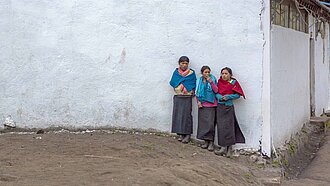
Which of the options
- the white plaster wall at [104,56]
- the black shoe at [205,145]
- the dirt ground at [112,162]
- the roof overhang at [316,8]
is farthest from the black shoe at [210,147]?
the roof overhang at [316,8]

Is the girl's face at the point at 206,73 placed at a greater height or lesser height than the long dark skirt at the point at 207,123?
greater

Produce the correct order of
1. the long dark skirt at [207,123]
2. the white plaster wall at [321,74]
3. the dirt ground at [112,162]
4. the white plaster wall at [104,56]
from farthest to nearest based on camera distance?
the white plaster wall at [321,74] < the white plaster wall at [104,56] < the long dark skirt at [207,123] < the dirt ground at [112,162]

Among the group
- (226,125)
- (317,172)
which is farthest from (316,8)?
(226,125)

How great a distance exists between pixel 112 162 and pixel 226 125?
202 cm

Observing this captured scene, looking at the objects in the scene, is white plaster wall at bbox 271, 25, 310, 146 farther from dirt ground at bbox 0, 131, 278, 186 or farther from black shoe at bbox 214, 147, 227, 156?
dirt ground at bbox 0, 131, 278, 186

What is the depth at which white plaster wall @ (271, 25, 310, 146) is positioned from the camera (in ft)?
27.4

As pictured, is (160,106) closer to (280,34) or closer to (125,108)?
(125,108)

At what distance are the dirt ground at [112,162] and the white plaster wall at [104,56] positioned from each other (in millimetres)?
397

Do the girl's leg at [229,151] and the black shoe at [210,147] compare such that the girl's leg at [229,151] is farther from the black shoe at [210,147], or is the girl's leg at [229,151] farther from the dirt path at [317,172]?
the dirt path at [317,172]

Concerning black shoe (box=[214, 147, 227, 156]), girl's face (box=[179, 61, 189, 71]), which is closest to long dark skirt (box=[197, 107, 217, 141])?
black shoe (box=[214, 147, 227, 156])

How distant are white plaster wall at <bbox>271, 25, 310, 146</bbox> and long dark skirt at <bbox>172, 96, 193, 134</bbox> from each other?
143 centimetres

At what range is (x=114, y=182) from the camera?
5.18 meters

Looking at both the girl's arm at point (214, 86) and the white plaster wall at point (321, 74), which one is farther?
the white plaster wall at point (321, 74)

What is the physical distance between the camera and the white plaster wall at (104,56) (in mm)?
7609
